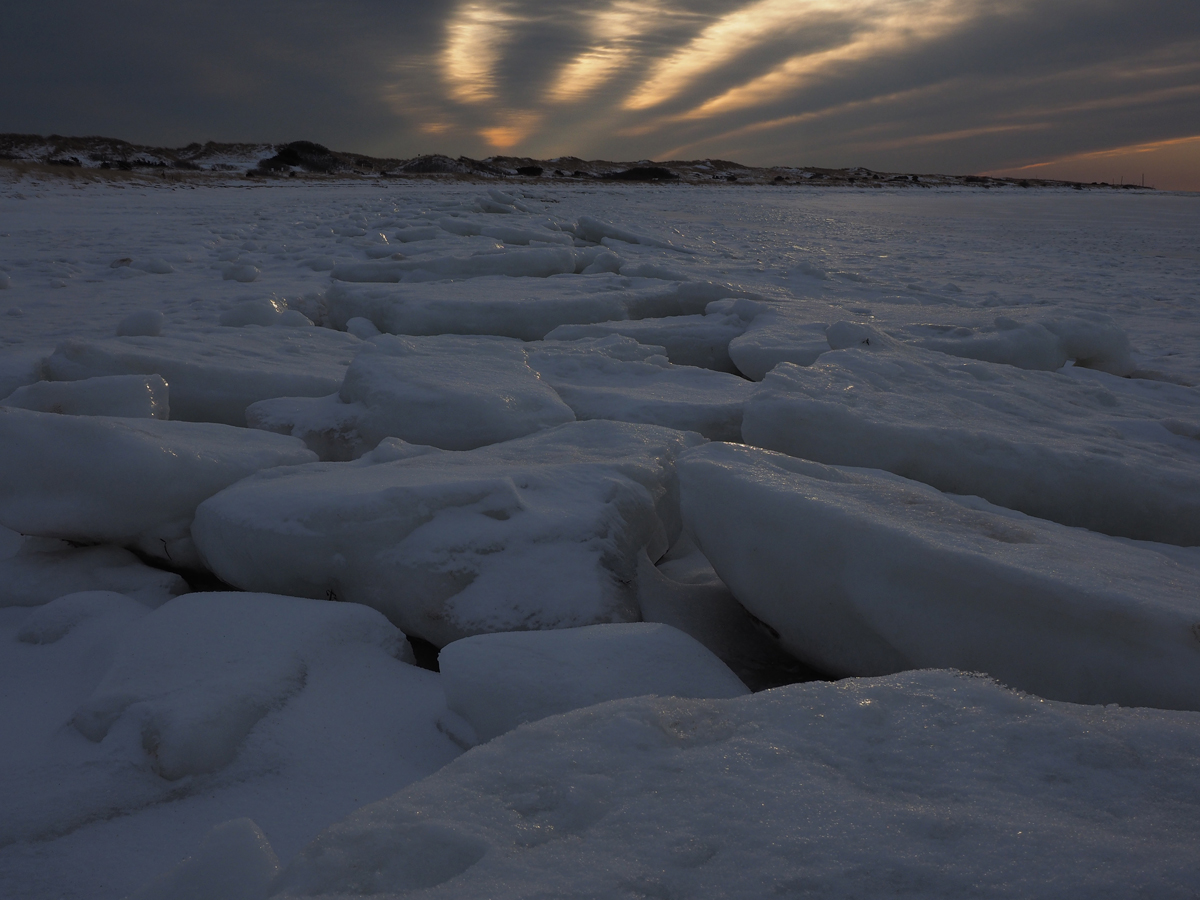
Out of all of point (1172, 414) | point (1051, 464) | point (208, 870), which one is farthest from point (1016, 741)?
point (1172, 414)

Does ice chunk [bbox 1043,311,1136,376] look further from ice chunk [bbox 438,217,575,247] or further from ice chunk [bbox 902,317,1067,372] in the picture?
ice chunk [bbox 438,217,575,247]

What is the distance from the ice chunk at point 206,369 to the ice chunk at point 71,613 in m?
1.02

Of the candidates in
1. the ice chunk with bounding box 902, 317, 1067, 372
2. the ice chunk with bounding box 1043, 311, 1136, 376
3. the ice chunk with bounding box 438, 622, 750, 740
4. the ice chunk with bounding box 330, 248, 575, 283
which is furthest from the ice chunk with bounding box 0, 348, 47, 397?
the ice chunk with bounding box 1043, 311, 1136, 376

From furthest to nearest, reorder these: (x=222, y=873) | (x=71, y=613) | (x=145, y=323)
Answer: (x=145, y=323) → (x=71, y=613) → (x=222, y=873)

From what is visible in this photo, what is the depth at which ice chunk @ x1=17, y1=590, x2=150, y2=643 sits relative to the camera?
4.43ft

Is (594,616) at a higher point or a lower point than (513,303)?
lower

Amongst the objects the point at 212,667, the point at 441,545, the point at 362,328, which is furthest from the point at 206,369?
the point at 212,667

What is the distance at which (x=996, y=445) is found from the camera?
190 centimetres

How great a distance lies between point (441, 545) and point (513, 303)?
2163mm

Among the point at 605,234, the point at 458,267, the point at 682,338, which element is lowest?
the point at 682,338

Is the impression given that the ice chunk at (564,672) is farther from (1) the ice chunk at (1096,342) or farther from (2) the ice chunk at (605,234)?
(2) the ice chunk at (605,234)

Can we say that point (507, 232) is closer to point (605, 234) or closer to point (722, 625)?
point (605, 234)

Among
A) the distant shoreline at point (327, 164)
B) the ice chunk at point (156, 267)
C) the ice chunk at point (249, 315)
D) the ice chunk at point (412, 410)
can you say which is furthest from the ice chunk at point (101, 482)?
the distant shoreline at point (327, 164)

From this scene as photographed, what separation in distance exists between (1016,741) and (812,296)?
13.7 feet
